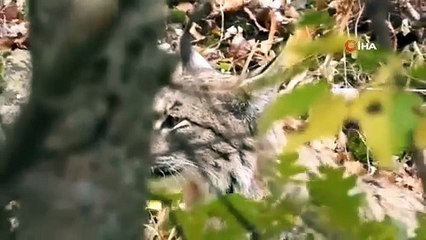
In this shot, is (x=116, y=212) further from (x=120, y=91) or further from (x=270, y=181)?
(x=270, y=181)

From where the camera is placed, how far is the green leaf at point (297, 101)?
3.45 ft

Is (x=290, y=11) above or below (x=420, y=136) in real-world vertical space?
below

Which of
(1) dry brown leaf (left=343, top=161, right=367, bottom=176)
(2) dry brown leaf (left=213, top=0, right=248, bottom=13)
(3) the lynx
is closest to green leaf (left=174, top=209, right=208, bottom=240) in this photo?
(3) the lynx

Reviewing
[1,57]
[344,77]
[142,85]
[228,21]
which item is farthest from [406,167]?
[142,85]

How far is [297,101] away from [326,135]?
0.05 m

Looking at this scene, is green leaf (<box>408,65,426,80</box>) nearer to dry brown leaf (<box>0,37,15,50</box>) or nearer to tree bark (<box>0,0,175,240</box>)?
tree bark (<box>0,0,175,240</box>)

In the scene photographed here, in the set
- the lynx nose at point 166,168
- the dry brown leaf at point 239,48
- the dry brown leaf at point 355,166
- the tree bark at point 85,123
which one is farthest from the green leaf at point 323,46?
the dry brown leaf at point 239,48

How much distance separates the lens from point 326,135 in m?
1.04

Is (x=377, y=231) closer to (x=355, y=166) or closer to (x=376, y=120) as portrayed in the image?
(x=376, y=120)

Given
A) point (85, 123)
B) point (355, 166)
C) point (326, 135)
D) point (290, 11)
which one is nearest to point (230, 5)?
point (290, 11)

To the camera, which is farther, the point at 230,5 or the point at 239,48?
the point at 230,5

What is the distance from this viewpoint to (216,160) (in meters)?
3.97

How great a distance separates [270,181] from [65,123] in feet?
2.76

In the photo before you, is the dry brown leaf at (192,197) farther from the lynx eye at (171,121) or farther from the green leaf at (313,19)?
the lynx eye at (171,121)
